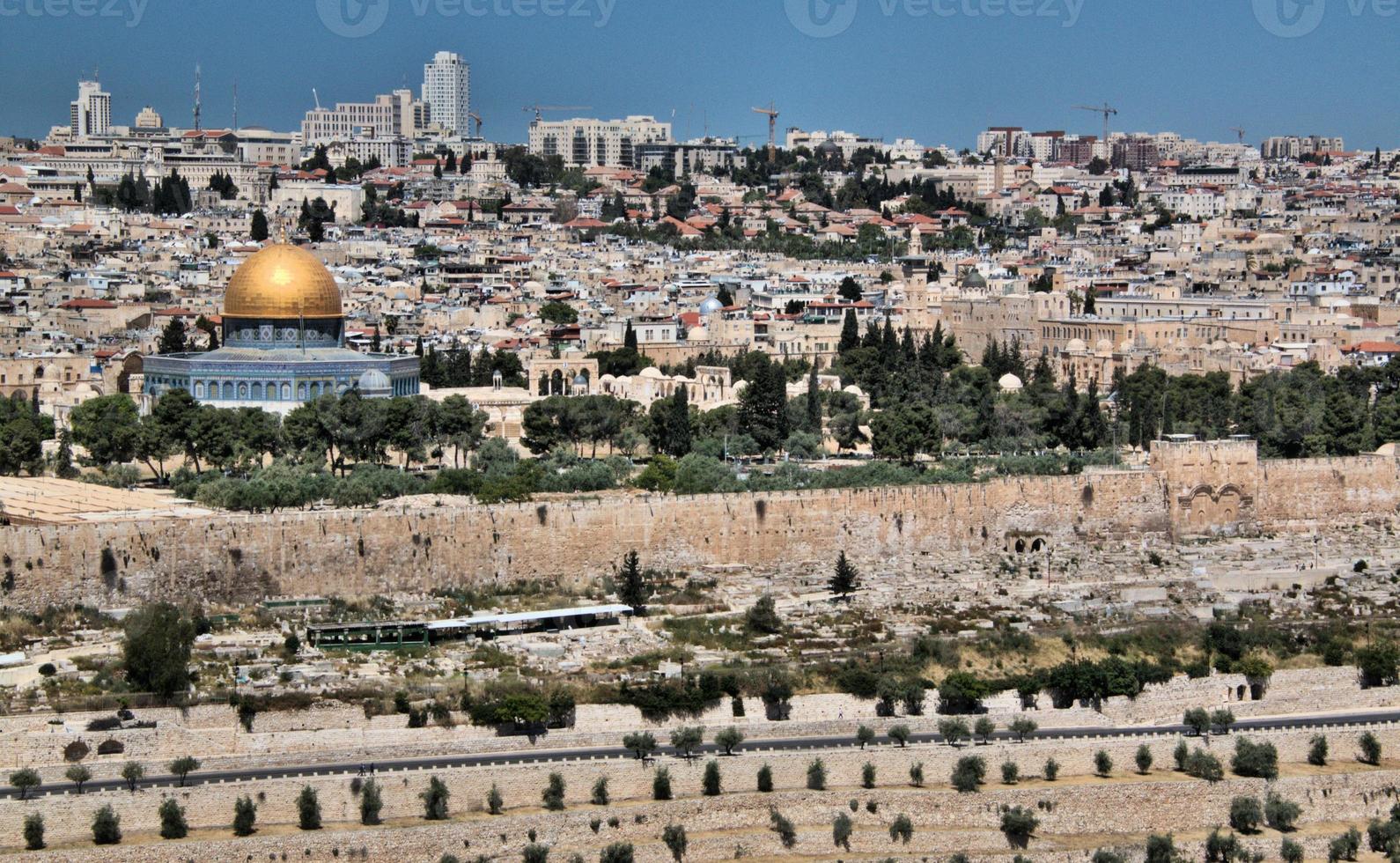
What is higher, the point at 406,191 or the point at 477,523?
the point at 406,191

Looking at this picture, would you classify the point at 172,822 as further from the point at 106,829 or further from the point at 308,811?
the point at 308,811

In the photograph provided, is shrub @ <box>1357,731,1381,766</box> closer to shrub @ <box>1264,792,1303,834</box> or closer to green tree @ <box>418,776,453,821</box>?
shrub @ <box>1264,792,1303,834</box>

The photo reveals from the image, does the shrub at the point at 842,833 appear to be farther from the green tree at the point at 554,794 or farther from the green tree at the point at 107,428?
the green tree at the point at 107,428

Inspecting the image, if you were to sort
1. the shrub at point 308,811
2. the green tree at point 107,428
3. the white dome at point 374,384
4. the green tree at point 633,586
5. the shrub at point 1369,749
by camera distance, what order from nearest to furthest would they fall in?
the shrub at point 308,811 < the shrub at point 1369,749 < the green tree at point 633,586 < the green tree at point 107,428 < the white dome at point 374,384

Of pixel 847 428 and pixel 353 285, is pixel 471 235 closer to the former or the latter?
pixel 353 285


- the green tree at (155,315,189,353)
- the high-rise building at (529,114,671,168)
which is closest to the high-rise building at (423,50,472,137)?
the high-rise building at (529,114,671,168)

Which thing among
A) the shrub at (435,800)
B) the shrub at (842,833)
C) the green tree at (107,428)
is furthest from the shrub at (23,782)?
the green tree at (107,428)

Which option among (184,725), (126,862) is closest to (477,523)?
(184,725)
